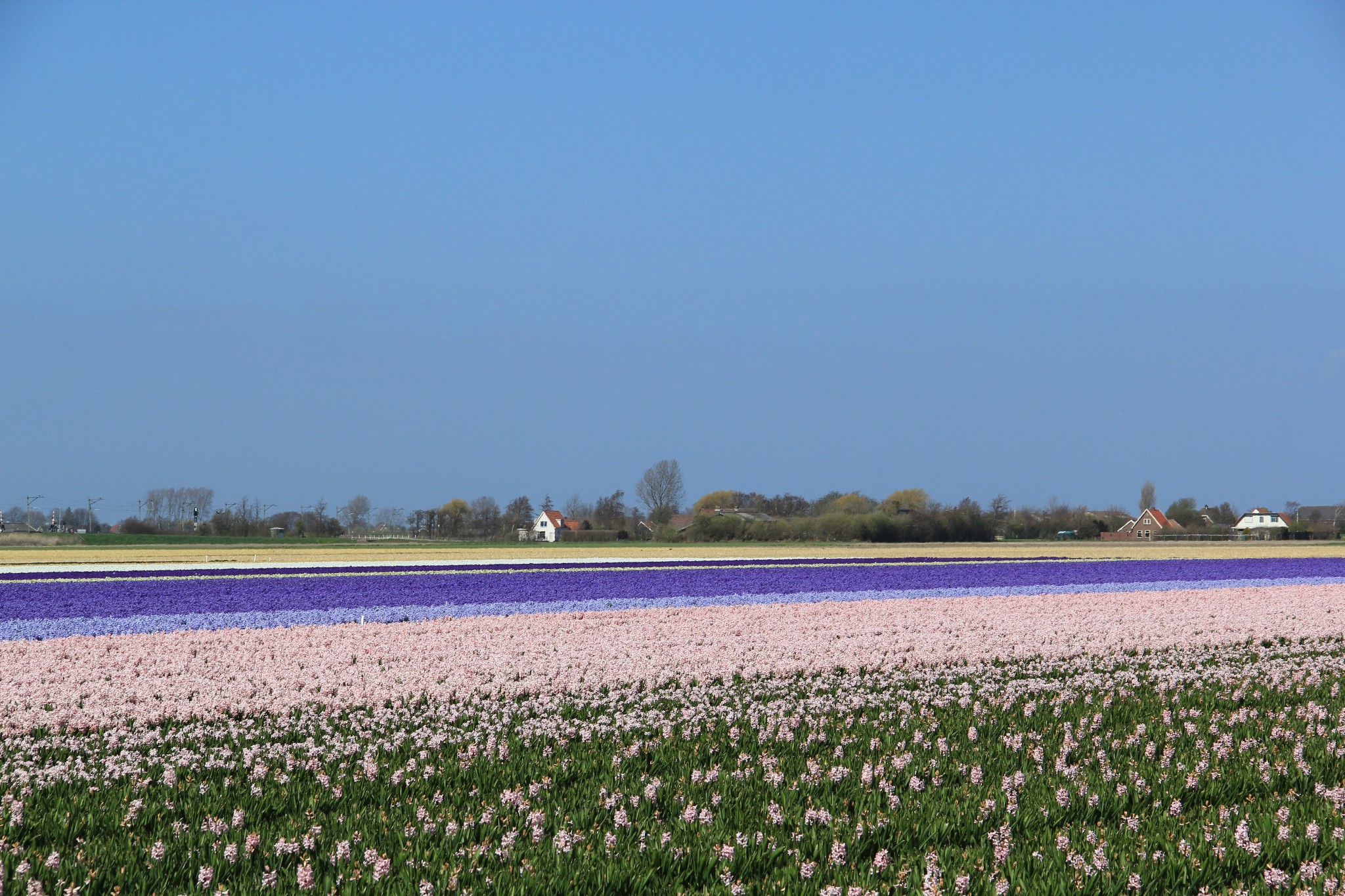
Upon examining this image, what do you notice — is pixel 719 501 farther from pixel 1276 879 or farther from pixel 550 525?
pixel 1276 879

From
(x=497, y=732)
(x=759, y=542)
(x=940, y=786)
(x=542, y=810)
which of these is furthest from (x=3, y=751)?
(x=759, y=542)

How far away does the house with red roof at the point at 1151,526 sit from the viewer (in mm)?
A: 116500

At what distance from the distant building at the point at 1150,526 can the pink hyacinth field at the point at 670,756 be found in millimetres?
105390

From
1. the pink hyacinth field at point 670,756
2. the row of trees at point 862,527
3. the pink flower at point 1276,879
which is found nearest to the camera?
the pink flower at point 1276,879

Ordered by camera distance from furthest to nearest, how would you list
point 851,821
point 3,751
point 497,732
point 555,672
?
point 555,672, point 497,732, point 3,751, point 851,821

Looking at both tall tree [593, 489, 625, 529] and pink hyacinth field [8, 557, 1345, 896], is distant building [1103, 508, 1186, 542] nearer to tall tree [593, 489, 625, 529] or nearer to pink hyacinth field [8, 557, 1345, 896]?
tall tree [593, 489, 625, 529]

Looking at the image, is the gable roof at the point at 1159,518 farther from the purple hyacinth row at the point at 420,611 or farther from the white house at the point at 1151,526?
the purple hyacinth row at the point at 420,611

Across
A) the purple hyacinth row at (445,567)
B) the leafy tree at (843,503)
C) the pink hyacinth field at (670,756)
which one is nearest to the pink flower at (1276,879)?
the pink hyacinth field at (670,756)

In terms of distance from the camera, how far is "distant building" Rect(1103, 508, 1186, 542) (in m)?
116

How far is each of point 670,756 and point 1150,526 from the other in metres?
126

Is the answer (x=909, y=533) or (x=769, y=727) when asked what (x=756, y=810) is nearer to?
(x=769, y=727)

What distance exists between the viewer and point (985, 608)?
2100 centimetres

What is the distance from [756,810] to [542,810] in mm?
1295

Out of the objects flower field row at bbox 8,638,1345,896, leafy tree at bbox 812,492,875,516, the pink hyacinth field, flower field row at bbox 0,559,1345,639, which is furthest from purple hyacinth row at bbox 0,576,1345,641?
leafy tree at bbox 812,492,875,516
